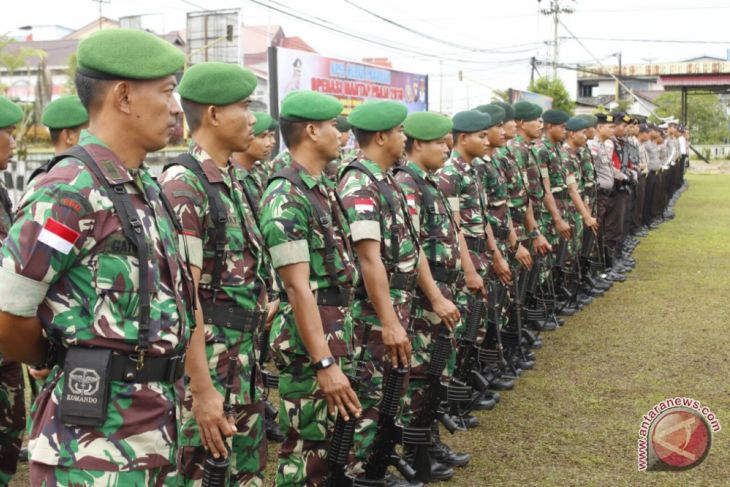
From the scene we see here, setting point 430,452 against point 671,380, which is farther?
point 671,380

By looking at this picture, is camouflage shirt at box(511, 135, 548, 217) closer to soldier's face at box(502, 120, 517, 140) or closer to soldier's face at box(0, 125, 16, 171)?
soldier's face at box(502, 120, 517, 140)

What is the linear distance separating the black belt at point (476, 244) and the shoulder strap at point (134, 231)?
4233mm

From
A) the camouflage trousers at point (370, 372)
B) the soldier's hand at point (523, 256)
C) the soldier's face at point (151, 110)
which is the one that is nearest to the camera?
the soldier's face at point (151, 110)

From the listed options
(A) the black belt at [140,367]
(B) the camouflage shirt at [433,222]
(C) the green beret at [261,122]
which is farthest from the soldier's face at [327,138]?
(C) the green beret at [261,122]

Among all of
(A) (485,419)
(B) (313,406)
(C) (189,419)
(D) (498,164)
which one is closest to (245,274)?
(C) (189,419)

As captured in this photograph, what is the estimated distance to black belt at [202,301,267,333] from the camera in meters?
3.25

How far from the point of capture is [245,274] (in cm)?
328

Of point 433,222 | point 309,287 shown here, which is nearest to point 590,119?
point 433,222

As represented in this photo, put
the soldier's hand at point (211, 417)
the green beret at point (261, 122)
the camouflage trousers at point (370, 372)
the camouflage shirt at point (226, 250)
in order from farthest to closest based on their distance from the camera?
the green beret at point (261, 122) < the camouflage trousers at point (370, 372) < the camouflage shirt at point (226, 250) < the soldier's hand at point (211, 417)

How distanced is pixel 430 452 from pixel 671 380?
2658 millimetres

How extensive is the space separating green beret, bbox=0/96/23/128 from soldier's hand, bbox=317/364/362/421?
1.96 metres

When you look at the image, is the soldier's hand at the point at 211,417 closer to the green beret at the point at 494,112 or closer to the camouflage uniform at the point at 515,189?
the green beret at the point at 494,112

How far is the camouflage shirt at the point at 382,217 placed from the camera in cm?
421

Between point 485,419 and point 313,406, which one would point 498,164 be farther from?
point 313,406
